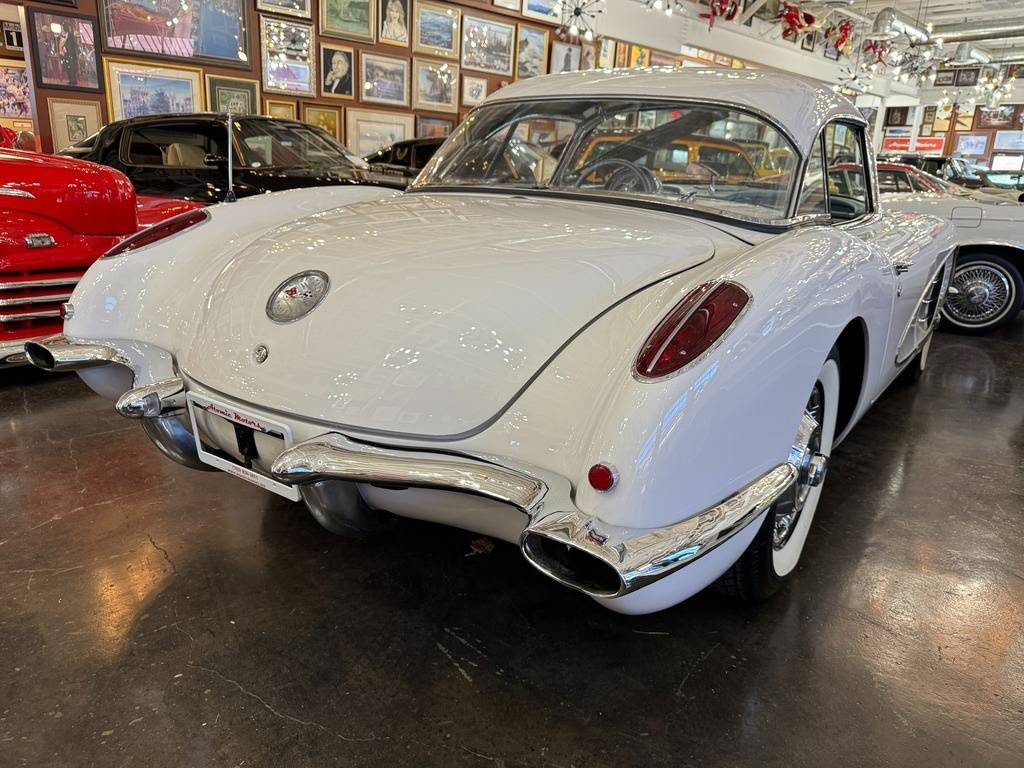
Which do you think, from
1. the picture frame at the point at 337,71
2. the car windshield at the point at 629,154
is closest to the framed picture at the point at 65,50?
the picture frame at the point at 337,71

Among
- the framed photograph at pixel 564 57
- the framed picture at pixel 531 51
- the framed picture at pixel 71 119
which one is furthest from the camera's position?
the framed photograph at pixel 564 57

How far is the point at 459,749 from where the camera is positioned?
5.02ft

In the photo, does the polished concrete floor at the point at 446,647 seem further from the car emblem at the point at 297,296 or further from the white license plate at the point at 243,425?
the car emblem at the point at 297,296

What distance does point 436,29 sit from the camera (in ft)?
32.6

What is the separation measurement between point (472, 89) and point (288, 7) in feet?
9.85

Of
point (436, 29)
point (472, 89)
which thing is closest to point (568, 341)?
point (436, 29)

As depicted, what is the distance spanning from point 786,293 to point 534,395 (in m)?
0.63

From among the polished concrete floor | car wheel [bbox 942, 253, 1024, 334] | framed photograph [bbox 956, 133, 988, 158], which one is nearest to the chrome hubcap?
car wheel [bbox 942, 253, 1024, 334]

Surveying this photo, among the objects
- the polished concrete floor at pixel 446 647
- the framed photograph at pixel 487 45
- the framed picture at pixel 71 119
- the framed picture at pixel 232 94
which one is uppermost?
the framed photograph at pixel 487 45

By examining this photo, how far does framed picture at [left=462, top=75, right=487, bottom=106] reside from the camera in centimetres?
1052

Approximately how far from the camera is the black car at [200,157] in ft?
18.8

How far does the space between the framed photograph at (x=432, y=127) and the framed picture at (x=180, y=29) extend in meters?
2.60

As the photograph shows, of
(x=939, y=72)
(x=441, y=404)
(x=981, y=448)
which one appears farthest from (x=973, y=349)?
(x=939, y=72)

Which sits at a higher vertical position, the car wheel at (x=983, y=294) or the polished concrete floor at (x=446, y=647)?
the car wheel at (x=983, y=294)
